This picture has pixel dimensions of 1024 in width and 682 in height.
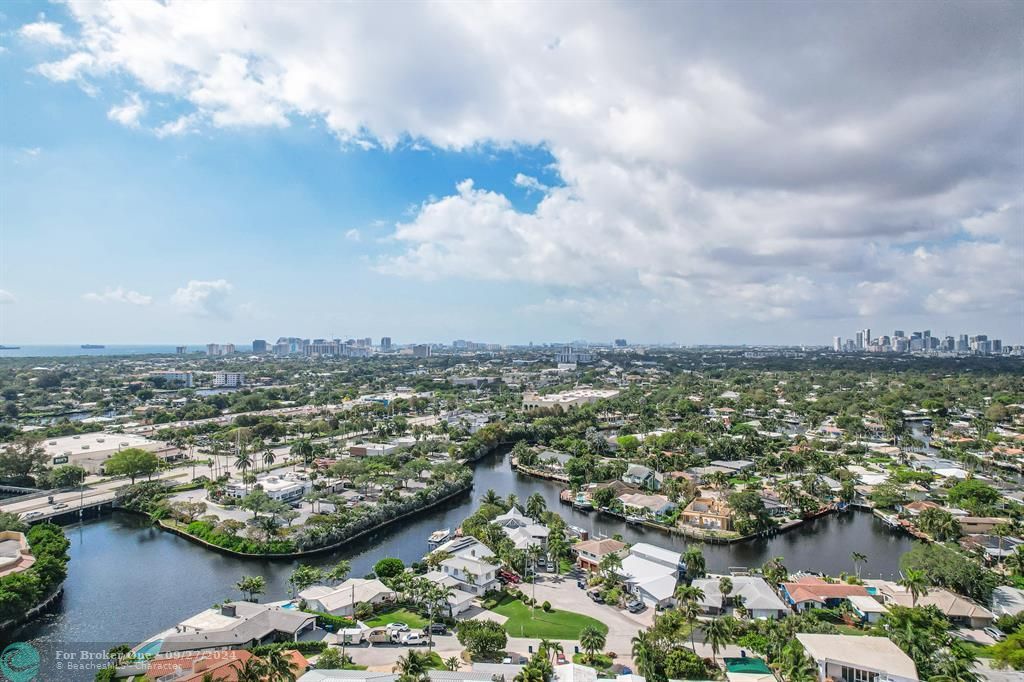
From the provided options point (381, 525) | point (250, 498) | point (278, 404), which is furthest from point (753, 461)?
point (278, 404)

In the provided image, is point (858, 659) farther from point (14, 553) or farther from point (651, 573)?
point (14, 553)

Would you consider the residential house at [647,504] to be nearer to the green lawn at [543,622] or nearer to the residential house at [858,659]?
the green lawn at [543,622]

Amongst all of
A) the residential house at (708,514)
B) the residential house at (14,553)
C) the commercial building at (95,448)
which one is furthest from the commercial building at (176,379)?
the residential house at (708,514)

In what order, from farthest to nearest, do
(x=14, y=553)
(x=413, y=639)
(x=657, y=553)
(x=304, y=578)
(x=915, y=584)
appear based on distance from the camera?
1. (x=657, y=553)
2. (x=14, y=553)
3. (x=304, y=578)
4. (x=915, y=584)
5. (x=413, y=639)

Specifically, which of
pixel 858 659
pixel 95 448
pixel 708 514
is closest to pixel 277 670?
pixel 858 659

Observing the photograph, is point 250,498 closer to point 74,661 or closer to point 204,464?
point 74,661

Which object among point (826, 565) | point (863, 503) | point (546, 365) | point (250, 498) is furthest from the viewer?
point (546, 365)
